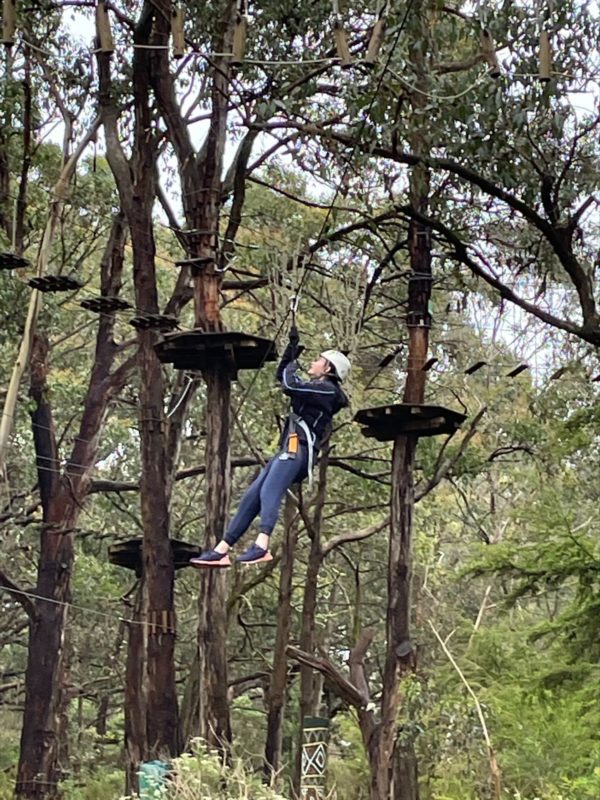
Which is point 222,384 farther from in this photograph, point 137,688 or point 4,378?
point 4,378

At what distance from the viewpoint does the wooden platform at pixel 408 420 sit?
989 cm

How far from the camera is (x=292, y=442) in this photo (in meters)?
7.34

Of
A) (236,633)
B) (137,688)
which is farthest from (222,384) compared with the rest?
(236,633)

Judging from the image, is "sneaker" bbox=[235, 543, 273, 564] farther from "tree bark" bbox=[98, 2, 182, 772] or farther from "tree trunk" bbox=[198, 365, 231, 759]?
"tree bark" bbox=[98, 2, 182, 772]

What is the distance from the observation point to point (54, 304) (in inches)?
502

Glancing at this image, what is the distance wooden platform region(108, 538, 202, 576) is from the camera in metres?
11.0

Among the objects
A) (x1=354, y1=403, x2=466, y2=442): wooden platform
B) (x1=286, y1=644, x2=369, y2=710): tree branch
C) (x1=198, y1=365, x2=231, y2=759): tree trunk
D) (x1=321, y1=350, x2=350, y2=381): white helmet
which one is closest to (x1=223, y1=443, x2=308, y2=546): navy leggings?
(x1=321, y1=350, x2=350, y2=381): white helmet

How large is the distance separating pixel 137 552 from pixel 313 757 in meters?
3.04

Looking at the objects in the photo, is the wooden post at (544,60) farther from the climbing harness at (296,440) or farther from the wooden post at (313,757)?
the wooden post at (313,757)

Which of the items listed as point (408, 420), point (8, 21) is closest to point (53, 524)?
point (408, 420)

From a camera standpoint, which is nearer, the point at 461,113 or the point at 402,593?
the point at 461,113

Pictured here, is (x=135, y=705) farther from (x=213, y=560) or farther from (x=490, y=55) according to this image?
(x=490, y=55)

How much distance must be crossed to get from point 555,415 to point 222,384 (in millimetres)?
5764

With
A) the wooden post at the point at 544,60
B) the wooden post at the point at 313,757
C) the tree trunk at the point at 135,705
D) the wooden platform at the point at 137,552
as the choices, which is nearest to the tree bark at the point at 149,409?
the tree trunk at the point at 135,705
